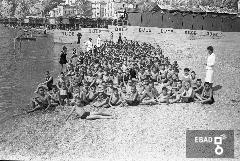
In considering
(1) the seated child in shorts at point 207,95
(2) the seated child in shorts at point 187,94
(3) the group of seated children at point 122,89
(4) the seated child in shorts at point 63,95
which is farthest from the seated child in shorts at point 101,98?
(1) the seated child in shorts at point 207,95

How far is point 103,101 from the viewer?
811 cm

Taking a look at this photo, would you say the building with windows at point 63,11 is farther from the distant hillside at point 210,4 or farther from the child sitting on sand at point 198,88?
the child sitting on sand at point 198,88

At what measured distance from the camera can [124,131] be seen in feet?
Result: 21.5

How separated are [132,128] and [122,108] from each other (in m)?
1.20

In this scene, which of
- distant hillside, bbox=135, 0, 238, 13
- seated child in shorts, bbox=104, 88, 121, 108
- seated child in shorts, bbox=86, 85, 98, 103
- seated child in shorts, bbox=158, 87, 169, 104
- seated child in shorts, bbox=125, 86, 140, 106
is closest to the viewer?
seated child in shorts, bbox=158, 87, 169, 104

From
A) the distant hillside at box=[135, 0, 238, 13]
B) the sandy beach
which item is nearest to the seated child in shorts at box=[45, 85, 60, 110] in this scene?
the sandy beach

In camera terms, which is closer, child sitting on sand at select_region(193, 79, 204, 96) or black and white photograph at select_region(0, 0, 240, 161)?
black and white photograph at select_region(0, 0, 240, 161)

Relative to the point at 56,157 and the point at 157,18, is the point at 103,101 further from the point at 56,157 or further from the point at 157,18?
the point at 157,18

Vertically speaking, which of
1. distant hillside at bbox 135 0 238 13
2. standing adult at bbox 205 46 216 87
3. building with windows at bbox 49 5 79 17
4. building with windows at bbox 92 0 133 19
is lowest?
standing adult at bbox 205 46 216 87

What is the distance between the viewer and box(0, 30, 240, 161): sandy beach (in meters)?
5.86

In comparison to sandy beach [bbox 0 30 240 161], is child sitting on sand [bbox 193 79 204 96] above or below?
above

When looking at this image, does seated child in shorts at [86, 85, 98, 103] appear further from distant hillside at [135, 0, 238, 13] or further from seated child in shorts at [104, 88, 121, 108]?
distant hillside at [135, 0, 238, 13]

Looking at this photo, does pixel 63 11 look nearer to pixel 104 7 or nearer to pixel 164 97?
pixel 104 7

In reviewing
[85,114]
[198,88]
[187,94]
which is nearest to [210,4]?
[198,88]
